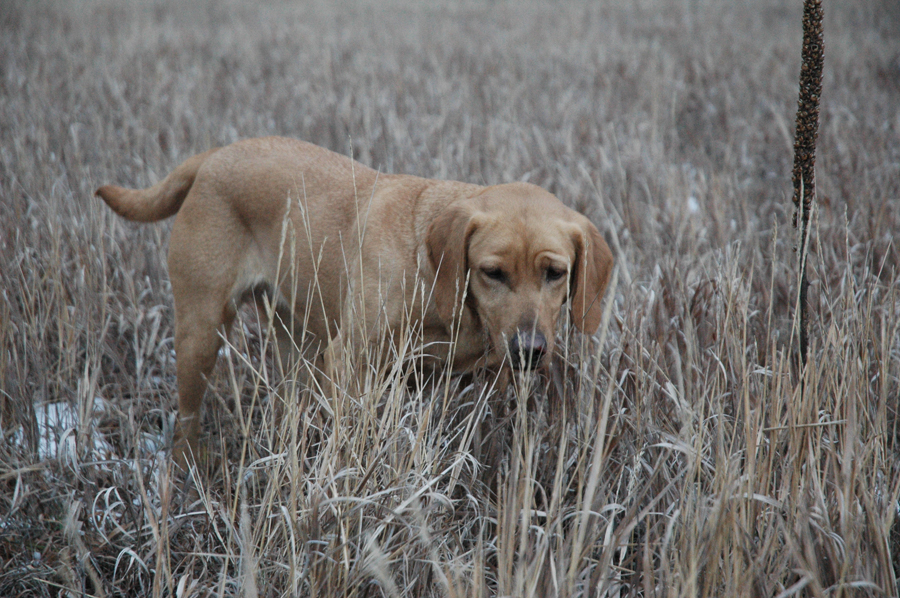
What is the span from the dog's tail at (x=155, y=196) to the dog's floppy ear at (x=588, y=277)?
1713mm

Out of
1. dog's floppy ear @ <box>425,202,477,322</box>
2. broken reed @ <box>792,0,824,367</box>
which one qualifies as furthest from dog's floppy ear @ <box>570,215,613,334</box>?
broken reed @ <box>792,0,824,367</box>

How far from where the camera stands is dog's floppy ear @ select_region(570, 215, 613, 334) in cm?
248

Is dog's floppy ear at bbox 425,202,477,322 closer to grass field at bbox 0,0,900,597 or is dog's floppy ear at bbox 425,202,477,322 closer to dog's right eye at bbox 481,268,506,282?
dog's right eye at bbox 481,268,506,282

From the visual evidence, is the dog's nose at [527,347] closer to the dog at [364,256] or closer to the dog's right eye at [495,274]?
the dog at [364,256]

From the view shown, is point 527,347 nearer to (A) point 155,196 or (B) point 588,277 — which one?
(B) point 588,277

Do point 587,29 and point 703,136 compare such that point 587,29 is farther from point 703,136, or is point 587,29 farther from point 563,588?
point 563,588

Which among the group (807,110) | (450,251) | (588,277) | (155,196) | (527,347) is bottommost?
(527,347)

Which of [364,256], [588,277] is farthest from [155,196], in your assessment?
[588,277]

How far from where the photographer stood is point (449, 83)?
287 inches

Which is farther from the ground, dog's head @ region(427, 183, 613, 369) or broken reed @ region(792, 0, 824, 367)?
broken reed @ region(792, 0, 824, 367)

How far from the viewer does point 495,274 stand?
248 centimetres

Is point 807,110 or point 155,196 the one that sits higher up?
point 807,110

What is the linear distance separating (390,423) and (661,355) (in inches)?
47.3

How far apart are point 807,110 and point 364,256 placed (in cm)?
Answer: 160
